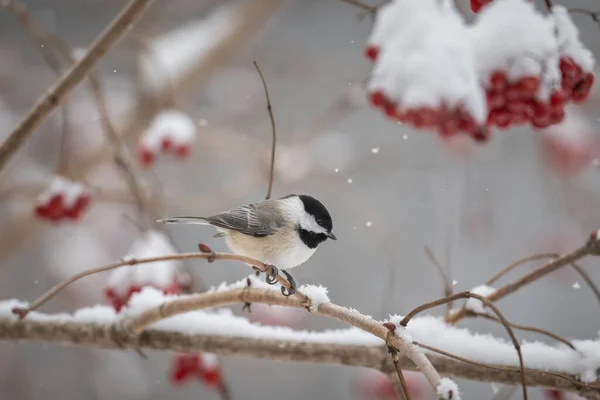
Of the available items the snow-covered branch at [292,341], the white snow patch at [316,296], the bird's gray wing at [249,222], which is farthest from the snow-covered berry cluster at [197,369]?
the white snow patch at [316,296]

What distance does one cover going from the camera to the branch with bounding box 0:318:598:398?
111 cm

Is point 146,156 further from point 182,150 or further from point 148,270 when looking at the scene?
point 148,270

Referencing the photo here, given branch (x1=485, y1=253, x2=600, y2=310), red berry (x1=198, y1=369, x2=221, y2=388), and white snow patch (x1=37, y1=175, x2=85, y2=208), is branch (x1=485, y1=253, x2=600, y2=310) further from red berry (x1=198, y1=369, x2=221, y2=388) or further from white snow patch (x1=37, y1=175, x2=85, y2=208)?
white snow patch (x1=37, y1=175, x2=85, y2=208)

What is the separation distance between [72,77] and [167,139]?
84 centimetres

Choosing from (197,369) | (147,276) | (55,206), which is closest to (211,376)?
(197,369)

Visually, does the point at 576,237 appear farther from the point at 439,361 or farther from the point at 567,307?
the point at 439,361

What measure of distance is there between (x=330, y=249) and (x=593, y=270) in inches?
63.0

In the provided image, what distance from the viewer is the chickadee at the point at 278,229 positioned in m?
1.30

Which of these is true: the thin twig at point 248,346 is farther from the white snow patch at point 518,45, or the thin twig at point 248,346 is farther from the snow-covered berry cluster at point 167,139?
the snow-covered berry cluster at point 167,139

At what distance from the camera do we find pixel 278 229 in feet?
4.52

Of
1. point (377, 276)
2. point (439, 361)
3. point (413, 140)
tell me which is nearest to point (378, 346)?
point (439, 361)

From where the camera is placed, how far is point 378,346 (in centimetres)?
117

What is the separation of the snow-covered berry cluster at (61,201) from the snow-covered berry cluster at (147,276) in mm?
253

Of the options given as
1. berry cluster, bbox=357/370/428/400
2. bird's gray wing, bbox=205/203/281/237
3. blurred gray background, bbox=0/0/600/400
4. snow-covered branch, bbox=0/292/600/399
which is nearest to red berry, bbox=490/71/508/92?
snow-covered branch, bbox=0/292/600/399
